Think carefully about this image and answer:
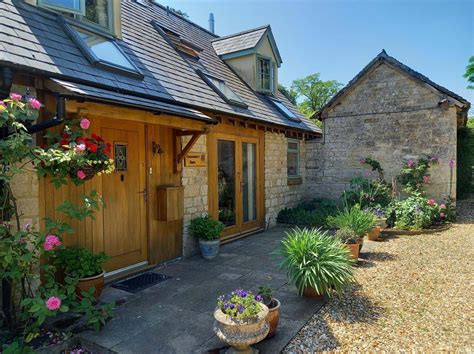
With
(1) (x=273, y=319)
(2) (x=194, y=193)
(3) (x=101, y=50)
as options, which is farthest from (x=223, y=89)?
(1) (x=273, y=319)

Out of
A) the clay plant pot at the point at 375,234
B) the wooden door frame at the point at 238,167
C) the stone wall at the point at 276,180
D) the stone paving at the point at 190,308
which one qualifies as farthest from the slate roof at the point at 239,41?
the stone paving at the point at 190,308

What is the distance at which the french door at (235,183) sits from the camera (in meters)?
7.18

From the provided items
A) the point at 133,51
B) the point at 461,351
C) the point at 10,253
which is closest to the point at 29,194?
the point at 10,253

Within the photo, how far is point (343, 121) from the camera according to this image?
451 inches

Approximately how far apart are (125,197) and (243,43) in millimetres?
7519

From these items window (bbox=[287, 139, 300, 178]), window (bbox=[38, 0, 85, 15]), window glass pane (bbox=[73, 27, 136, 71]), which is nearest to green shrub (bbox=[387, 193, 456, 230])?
window (bbox=[287, 139, 300, 178])

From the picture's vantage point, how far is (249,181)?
335 inches

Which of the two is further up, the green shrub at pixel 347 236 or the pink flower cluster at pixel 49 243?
the pink flower cluster at pixel 49 243

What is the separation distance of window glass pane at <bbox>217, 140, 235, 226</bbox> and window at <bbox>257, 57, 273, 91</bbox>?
378 centimetres

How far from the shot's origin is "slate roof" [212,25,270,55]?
10.2 metres

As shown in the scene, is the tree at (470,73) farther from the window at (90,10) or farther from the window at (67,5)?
the window at (67,5)

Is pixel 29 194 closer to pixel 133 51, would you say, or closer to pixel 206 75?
pixel 133 51

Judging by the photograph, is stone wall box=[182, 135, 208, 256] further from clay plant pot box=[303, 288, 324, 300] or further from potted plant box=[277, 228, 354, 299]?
clay plant pot box=[303, 288, 324, 300]

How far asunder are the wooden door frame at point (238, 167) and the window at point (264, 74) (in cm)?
259
